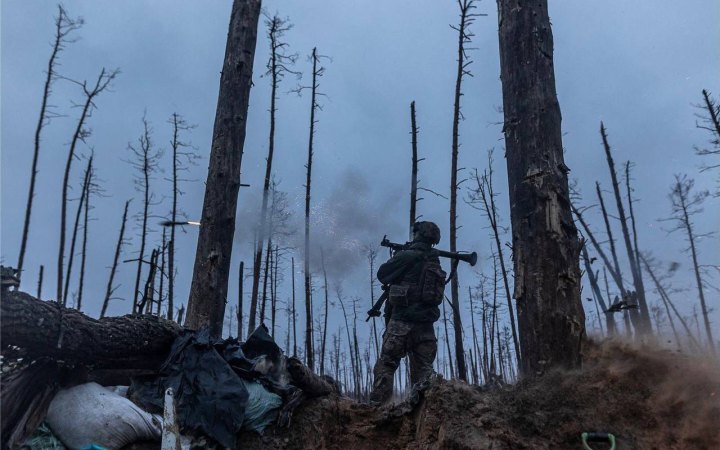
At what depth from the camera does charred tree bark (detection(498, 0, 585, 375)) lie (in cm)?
413

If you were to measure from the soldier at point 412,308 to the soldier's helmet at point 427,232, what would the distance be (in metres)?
0.21

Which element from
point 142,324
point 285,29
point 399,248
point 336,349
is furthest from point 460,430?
point 336,349

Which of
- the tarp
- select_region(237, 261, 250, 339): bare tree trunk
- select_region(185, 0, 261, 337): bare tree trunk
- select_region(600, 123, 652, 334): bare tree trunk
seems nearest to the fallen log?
the tarp

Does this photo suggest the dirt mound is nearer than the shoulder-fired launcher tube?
Yes

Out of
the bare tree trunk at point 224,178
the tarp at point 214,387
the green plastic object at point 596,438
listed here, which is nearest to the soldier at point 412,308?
the bare tree trunk at point 224,178

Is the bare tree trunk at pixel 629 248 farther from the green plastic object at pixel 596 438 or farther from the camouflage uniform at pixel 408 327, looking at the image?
the green plastic object at pixel 596 438

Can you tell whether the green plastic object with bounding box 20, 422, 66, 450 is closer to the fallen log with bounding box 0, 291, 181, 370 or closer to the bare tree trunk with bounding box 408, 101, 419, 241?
the fallen log with bounding box 0, 291, 181, 370

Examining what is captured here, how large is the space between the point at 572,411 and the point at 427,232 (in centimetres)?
380

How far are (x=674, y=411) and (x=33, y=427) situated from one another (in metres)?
4.08

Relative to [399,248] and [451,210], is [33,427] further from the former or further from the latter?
[451,210]

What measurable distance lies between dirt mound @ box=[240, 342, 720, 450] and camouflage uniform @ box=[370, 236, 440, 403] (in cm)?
203

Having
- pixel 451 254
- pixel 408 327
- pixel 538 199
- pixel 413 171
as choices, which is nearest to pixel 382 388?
pixel 408 327

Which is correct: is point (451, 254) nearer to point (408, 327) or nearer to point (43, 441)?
point (408, 327)

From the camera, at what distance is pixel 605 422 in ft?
11.1
